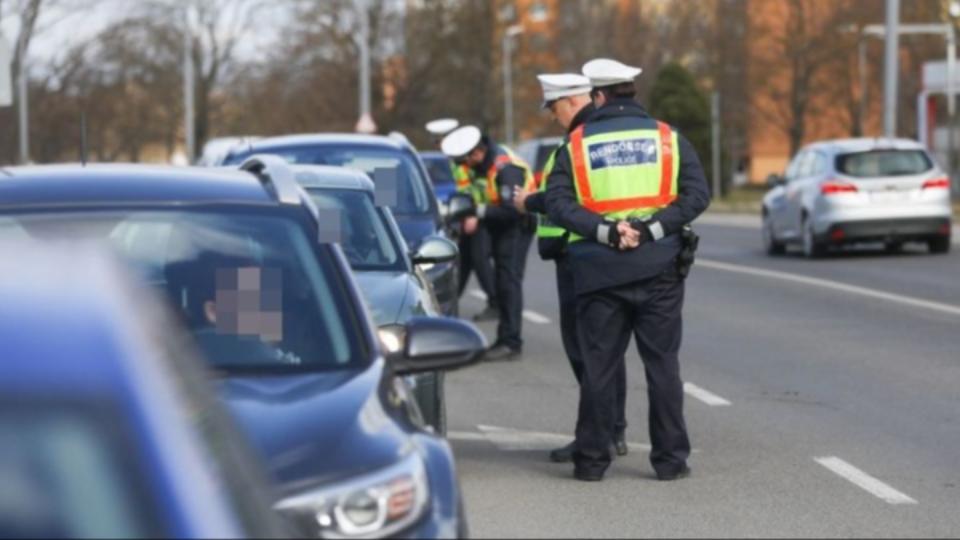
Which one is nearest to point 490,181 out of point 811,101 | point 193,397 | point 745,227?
point 193,397

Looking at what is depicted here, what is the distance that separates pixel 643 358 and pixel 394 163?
615 centimetres

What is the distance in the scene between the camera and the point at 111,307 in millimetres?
2988

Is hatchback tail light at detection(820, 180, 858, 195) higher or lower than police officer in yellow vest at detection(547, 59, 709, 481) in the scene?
lower

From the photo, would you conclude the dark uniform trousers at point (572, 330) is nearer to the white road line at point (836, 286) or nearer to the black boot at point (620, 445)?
the black boot at point (620, 445)

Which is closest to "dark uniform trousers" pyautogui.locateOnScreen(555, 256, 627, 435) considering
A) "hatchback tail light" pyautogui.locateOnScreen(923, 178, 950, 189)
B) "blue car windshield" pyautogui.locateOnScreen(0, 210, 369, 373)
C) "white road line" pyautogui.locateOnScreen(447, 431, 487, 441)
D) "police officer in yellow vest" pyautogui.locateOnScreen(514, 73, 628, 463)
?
"police officer in yellow vest" pyautogui.locateOnScreen(514, 73, 628, 463)

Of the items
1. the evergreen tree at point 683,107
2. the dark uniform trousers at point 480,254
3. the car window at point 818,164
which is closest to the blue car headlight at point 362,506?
the dark uniform trousers at point 480,254

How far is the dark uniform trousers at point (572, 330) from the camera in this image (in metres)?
9.80

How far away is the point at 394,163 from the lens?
14.9m

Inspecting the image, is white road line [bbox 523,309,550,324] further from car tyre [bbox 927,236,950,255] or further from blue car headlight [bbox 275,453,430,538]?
blue car headlight [bbox 275,453,430,538]

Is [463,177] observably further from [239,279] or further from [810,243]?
[239,279]

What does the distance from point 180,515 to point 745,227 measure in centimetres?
4127

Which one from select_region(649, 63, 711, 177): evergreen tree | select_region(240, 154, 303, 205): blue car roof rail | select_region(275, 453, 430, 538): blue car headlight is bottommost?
select_region(649, 63, 711, 177): evergreen tree

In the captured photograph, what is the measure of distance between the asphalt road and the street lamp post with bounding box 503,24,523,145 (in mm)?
61264

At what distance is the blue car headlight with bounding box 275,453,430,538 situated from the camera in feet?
14.6
